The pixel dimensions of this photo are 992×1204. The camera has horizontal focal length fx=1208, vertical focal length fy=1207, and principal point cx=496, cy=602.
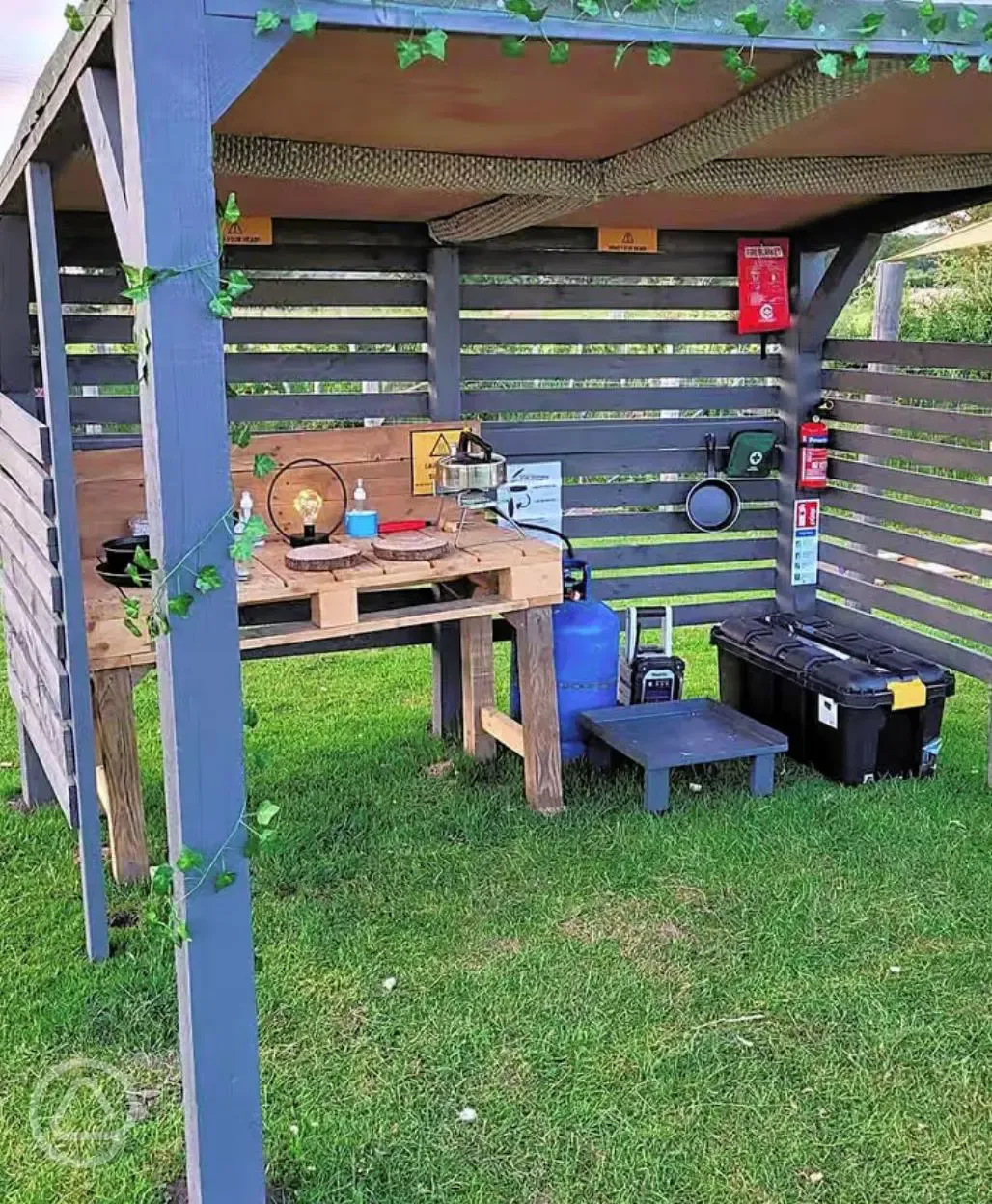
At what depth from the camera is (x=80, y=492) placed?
13.4 ft

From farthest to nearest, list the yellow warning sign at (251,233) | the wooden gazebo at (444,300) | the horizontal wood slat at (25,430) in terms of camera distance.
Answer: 1. the yellow warning sign at (251,233)
2. the horizontal wood slat at (25,430)
3. the wooden gazebo at (444,300)

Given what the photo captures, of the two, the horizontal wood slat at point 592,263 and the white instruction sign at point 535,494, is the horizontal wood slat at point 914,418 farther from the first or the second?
the white instruction sign at point 535,494

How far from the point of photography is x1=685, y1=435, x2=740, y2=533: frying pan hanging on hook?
5375 mm

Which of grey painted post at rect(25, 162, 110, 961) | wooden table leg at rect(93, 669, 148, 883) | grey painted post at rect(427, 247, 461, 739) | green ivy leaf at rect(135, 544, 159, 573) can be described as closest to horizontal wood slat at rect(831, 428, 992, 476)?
grey painted post at rect(427, 247, 461, 739)

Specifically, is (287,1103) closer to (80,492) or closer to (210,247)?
(210,247)

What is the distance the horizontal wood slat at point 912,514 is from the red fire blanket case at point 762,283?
85 centimetres

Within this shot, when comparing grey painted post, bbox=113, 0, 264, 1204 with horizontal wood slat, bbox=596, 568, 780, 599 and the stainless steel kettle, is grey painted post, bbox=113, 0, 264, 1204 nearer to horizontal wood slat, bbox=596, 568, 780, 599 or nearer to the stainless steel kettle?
the stainless steel kettle

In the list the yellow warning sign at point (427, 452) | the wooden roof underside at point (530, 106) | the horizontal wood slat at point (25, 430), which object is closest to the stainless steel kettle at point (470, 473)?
the yellow warning sign at point (427, 452)

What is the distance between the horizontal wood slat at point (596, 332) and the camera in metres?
4.89

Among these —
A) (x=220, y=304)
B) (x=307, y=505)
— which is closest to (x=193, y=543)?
(x=220, y=304)

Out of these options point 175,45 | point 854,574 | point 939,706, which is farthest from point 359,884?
point 854,574

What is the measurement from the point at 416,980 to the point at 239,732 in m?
1.38

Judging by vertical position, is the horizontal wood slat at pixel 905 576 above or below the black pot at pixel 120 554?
below

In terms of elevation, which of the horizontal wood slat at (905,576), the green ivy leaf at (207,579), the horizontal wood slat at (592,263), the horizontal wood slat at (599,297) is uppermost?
the horizontal wood slat at (592,263)
